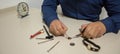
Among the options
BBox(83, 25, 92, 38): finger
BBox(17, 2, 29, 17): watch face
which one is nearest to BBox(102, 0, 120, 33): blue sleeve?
BBox(83, 25, 92, 38): finger

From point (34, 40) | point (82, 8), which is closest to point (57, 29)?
point (34, 40)

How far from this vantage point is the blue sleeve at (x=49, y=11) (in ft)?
3.70

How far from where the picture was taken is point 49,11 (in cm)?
121

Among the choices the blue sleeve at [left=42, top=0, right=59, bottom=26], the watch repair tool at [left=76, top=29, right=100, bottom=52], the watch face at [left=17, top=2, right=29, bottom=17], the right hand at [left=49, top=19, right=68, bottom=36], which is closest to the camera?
the watch repair tool at [left=76, top=29, right=100, bottom=52]

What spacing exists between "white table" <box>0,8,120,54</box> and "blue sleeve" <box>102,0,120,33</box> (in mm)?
37

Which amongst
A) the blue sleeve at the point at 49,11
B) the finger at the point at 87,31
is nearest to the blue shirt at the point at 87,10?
the blue sleeve at the point at 49,11

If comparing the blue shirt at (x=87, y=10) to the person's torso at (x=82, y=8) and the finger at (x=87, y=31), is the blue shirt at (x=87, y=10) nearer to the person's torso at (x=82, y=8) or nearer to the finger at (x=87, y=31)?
the person's torso at (x=82, y=8)

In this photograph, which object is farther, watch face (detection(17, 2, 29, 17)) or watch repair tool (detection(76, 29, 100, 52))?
watch face (detection(17, 2, 29, 17))

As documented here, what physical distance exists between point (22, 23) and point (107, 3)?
0.55 meters

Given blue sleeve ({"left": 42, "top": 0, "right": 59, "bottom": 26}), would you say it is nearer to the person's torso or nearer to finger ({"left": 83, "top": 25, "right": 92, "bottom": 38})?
the person's torso

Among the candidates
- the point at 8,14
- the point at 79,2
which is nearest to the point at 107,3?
the point at 79,2

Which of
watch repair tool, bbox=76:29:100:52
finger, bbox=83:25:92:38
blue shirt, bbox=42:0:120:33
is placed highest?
blue shirt, bbox=42:0:120:33

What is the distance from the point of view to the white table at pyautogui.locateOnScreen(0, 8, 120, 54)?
88cm

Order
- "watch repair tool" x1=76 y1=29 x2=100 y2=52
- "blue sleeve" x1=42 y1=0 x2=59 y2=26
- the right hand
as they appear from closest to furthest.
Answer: "watch repair tool" x1=76 y1=29 x2=100 y2=52 < the right hand < "blue sleeve" x1=42 y1=0 x2=59 y2=26
